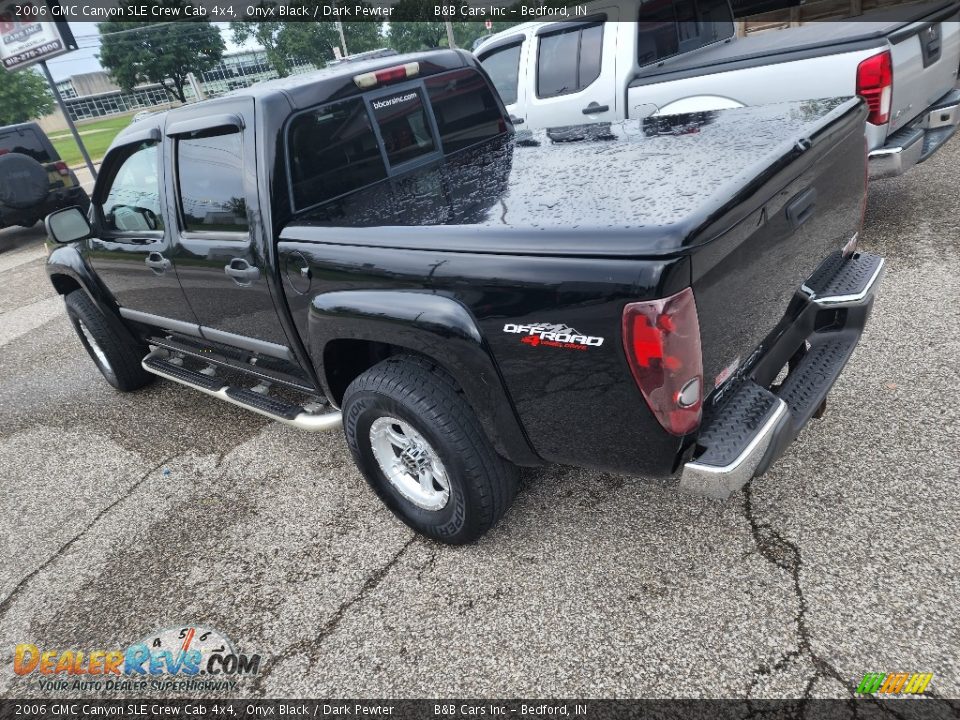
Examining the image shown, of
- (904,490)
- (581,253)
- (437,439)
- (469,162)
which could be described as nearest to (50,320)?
(469,162)

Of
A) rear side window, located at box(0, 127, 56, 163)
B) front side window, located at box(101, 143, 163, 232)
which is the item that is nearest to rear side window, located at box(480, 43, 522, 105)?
front side window, located at box(101, 143, 163, 232)

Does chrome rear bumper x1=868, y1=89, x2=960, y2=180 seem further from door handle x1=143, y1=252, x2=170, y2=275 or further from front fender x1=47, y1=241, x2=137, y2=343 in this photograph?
front fender x1=47, y1=241, x2=137, y2=343

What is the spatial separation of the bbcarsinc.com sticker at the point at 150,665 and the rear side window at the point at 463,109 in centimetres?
258

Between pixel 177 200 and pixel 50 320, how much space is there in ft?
16.4

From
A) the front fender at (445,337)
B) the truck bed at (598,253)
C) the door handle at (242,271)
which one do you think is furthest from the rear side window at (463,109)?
the front fender at (445,337)

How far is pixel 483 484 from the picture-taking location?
2393 mm

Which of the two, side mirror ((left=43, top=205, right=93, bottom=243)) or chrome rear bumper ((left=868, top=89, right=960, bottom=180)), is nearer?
side mirror ((left=43, top=205, right=93, bottom=243))

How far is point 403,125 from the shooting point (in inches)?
124

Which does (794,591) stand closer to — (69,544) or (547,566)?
(547,566)

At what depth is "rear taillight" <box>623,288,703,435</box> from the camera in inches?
66.2

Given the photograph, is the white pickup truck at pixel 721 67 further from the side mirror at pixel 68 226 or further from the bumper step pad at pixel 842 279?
the side mirror at pixel 68 226

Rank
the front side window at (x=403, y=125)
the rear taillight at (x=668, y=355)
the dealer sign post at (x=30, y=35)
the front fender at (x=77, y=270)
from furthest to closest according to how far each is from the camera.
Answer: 1. the dealer sign post at (x=30, y=35)
2. the front fender at (x=77, y=270)
3. the front side window at (x=403, y=125)
4. the rear taillight at (x=668, y=355)

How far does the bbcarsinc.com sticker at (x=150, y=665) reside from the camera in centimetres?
237

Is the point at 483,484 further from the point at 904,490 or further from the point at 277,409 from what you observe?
the point at 904,490
